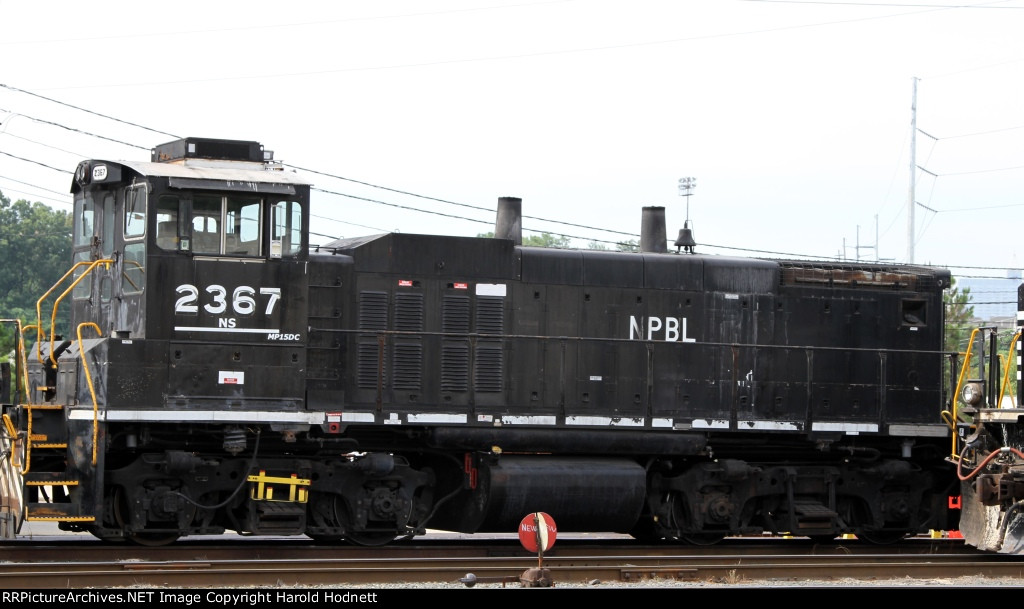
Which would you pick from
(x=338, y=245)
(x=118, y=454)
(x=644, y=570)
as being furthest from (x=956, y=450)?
(x=118, y=454)

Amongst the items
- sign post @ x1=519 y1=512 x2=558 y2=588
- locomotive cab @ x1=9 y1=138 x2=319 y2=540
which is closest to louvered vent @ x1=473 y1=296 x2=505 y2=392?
locomotive cab @ x1=9 y1=138 x2=319 y2=540

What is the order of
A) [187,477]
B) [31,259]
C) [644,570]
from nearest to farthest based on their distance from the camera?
1. [644,570]
2. [187,477]
3. [31,259]

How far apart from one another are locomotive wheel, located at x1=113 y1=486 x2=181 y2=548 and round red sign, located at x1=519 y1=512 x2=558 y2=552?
3.87m

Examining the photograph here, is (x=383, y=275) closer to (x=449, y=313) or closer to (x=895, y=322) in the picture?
(x=449, y=313)

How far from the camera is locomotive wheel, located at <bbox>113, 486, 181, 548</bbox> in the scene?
1251cm

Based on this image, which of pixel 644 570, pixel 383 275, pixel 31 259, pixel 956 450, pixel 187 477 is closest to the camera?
pixel 644 570

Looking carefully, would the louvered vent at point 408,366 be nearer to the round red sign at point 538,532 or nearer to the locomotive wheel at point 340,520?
the locomotive wheel at point 340,520

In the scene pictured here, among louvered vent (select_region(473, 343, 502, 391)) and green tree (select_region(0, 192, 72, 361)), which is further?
green tree (select_region(0, 192, 72, 361))

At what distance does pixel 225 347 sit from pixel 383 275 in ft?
6.80

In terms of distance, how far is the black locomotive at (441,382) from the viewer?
1241 centimetres

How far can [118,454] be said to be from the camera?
1276 centimetres

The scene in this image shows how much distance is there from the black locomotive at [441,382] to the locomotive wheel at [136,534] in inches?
1.2

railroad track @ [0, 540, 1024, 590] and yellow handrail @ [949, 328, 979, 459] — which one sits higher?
yellow handrail @ [949, 328, 979, 459]

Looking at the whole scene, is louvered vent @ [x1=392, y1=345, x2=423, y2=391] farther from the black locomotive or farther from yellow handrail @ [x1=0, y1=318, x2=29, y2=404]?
yellow handrail @ [x1=0, y1=318, x2=29, y2=404]
